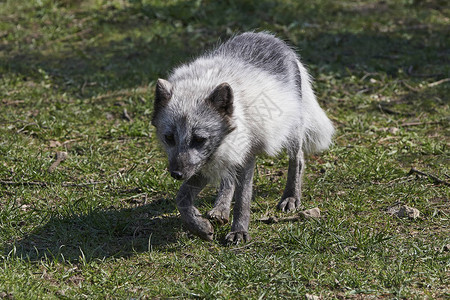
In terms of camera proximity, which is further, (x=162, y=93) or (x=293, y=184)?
(x=293, y=184)

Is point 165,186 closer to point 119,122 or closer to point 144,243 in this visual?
point 144,243

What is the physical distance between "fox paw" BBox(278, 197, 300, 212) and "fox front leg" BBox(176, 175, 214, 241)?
86cm

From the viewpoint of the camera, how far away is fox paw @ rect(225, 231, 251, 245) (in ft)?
14.9

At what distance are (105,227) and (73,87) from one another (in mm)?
3706

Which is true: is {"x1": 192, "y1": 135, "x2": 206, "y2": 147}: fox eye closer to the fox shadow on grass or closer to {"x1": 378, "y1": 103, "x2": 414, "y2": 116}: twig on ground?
the fox shadow on grass

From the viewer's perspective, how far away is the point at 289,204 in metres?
5.20

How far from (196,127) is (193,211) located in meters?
0.71

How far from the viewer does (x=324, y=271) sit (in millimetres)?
3939

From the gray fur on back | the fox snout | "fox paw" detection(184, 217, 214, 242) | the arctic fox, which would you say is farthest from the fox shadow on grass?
the gray fur on back

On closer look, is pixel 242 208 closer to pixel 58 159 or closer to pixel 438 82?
pixel 58 159

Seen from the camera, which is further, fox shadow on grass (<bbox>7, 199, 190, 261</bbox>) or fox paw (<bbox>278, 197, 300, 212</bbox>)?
fox paw (<bbox>278, 197, 300, 212</bbox>)

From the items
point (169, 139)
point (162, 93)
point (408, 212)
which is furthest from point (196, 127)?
point (408, 212)

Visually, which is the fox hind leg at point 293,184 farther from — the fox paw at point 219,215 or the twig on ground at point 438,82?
the twig on ground at point 438,82

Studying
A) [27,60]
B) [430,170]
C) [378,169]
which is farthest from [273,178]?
[27,60]
